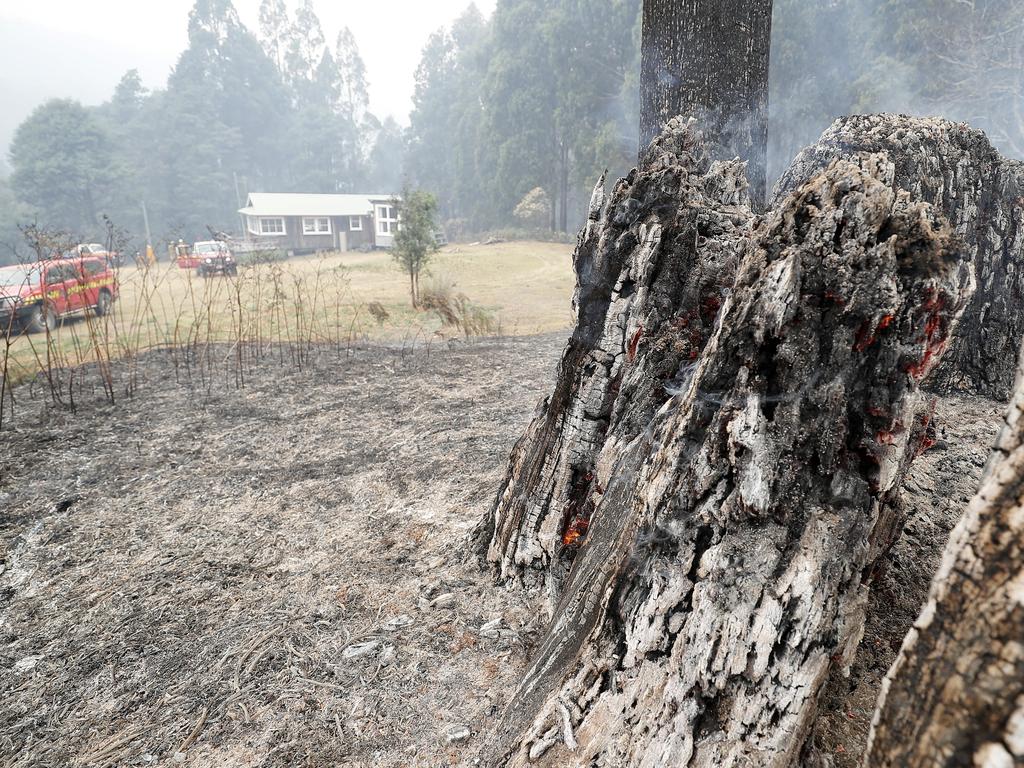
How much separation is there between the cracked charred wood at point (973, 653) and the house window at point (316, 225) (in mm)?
33485

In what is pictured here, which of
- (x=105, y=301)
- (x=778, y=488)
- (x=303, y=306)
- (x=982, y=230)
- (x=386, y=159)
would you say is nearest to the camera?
(x=778, y=488)

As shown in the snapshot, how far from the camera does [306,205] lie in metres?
31.3

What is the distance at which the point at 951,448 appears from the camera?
2762mm

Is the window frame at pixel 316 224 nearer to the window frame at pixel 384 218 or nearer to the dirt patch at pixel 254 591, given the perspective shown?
the window frame at pixel 384 218

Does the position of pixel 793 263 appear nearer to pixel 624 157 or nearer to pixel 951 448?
pixel 951 448

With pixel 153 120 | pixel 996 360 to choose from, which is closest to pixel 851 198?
pixel 996 360

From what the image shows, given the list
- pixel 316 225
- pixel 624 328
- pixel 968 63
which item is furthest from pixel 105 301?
pixel 316 225

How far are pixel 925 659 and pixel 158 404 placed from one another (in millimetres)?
5574

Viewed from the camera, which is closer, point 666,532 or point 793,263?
point 793,263

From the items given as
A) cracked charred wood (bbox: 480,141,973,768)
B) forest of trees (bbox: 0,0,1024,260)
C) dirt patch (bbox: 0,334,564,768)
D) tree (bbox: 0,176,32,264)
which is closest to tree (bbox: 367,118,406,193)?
forest of trees (bbox: 0,0,1024,260)

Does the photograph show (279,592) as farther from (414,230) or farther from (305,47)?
(305,47)

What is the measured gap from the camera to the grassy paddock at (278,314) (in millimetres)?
5957

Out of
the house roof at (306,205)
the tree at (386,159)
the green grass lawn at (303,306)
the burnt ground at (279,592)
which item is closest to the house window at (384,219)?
the house roof at (306,205)

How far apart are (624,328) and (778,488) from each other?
846mm
